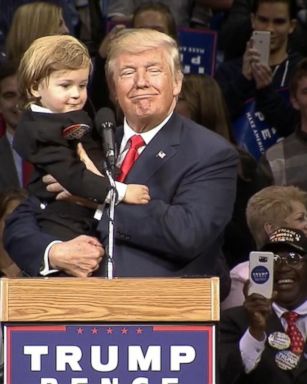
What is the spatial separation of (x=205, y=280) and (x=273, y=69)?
14.2ft

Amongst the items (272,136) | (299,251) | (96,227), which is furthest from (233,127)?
(96,227)

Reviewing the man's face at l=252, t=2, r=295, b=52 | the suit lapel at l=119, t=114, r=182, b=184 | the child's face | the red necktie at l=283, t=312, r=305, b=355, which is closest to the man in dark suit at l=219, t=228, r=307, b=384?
the red necktie at l=283, t=312, r=305, b=355

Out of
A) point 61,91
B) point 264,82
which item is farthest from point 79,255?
point 264,82

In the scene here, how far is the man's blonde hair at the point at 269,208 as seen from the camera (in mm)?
7414

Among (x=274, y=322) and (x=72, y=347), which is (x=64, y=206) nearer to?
(x=72, y=347)

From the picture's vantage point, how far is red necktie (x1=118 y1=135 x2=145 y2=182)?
18.4 ft

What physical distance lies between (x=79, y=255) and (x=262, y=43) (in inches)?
146

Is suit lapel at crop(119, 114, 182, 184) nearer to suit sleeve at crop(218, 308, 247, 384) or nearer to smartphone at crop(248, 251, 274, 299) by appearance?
smartphone at crop(248, 251, 274, 299)

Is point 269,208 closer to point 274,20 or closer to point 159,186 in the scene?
point 159,186

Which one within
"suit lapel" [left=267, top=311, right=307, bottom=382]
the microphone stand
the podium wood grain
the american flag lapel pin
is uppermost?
the american flag lapel pin

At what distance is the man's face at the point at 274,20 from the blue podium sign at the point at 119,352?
4589 millimetres

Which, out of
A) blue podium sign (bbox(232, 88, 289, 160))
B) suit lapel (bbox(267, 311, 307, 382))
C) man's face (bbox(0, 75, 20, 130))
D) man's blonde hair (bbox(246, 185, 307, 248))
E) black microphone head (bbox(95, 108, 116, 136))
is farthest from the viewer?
blue podium sign (bbox(232, 88, 289, 160))

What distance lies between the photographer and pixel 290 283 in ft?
21.9

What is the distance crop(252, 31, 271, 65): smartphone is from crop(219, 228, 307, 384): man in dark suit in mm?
2207
